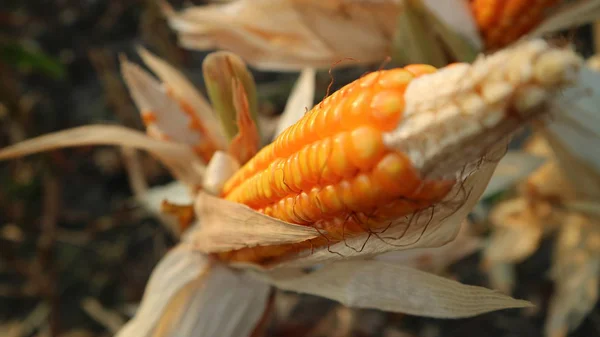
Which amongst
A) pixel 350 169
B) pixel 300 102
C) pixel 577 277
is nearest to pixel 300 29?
pixel 300 102

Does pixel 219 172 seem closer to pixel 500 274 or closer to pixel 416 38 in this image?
pixel 416 38

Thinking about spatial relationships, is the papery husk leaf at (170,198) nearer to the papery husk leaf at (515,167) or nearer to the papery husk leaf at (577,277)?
the papery husk leaf at (515,167)

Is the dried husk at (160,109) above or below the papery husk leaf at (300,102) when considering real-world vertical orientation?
above

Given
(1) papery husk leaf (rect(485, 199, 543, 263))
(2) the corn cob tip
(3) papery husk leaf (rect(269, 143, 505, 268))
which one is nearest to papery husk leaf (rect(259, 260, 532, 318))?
(3) papery husk leaf (rect(269, 143, 505, 268))

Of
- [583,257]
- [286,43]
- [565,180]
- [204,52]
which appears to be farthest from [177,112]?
[204,52]

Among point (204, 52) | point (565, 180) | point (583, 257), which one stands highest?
point (204, 52)

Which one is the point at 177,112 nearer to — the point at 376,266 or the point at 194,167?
the point at 194,167

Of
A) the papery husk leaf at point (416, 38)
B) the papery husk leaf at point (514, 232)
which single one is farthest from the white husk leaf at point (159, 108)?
the papery husk leaf at point (514, 232)
